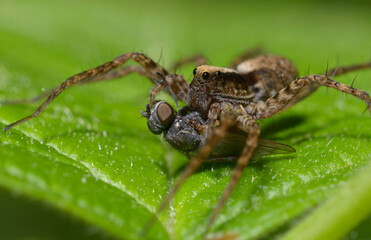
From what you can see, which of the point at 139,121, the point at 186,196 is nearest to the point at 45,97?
the point at 139,121

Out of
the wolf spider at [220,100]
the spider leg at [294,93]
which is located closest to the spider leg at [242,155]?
the wolf spider at [220,100]

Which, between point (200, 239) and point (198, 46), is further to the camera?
point (198, 46)

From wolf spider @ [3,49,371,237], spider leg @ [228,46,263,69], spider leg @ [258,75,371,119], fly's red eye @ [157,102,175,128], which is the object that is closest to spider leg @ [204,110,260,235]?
wolf spider @ [3,49,371,237]

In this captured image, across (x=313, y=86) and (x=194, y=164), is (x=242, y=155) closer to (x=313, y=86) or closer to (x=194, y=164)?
(x=194, y=164)

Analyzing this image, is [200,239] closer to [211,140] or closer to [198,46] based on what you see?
[211,140]

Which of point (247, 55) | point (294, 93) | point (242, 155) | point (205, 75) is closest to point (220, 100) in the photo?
point (205, 75)

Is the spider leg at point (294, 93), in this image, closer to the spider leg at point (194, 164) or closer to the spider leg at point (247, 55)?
the spider leg at point (194, 164)

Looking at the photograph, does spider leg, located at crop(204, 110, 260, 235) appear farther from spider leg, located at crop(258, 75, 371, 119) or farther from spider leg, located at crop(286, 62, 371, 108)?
spider leg, located at crop(286, 62, 371, 108)
